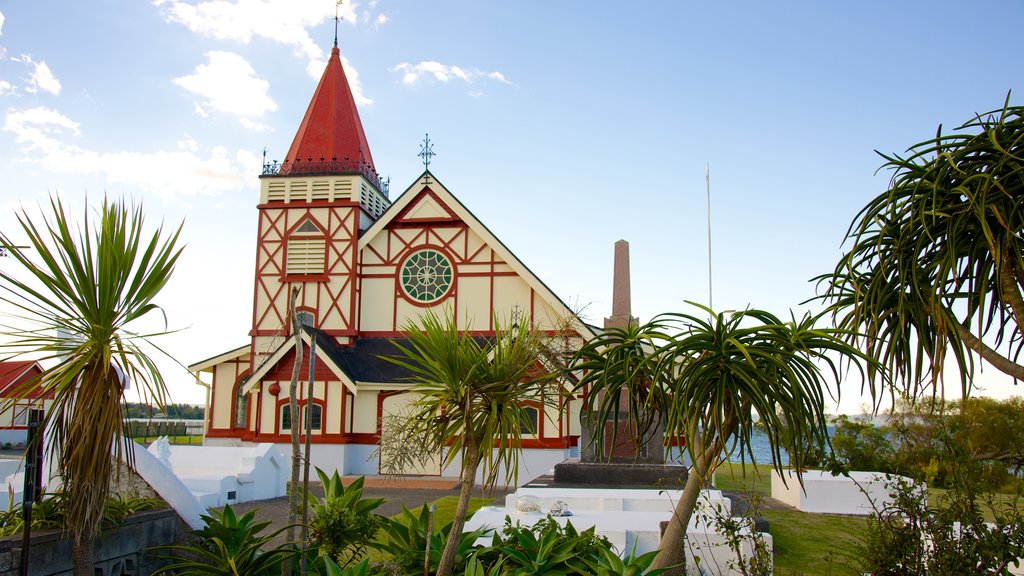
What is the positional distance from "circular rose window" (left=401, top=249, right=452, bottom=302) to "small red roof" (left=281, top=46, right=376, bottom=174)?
4485 millimetres

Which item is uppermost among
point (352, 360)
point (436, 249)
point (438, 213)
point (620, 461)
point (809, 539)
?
point (438, 213)

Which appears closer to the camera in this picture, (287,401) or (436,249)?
(287,401)

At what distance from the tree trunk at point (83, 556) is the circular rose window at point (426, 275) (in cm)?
2374

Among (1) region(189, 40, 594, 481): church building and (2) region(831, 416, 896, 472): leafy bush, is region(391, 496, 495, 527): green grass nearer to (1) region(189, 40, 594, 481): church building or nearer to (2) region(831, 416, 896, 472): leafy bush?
(1) region(189, 40, 594, 481): church building

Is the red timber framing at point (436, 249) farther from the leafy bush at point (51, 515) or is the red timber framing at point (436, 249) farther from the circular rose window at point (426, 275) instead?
the leafy bush at point (51, 515)

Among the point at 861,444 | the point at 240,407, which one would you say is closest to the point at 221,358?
the point at 240,407

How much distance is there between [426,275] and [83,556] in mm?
24347

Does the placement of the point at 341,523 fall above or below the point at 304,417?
below

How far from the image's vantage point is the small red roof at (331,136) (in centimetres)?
3155

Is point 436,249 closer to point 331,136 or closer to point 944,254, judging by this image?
point 331,136

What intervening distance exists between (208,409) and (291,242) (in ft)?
24.2

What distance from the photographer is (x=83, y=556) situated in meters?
6.18

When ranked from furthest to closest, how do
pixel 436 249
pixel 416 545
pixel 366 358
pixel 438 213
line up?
1. pixel 436 249
2. pixel 438 213
3. pixel 366 358
4. pixel 416 545

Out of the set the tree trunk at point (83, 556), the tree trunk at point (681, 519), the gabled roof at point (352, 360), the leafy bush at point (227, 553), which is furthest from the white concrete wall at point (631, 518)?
the gabled roof at point (352, 360)
